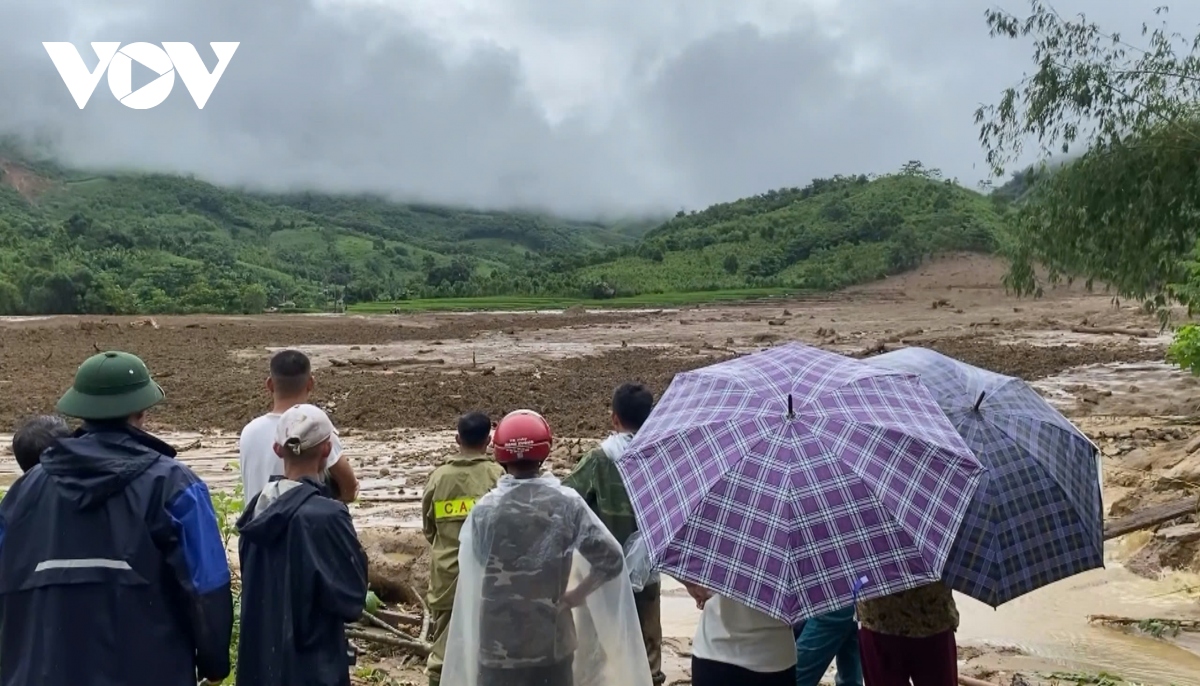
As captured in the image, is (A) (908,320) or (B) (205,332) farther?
(A) (908,320)

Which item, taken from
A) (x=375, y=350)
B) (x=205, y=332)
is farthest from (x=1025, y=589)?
(x=205, y=332)

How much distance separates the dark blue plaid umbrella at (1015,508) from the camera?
3146 millimetres

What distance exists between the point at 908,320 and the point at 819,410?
34.7 metres

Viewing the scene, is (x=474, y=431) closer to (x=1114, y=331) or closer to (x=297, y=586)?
(x=297, y=586)

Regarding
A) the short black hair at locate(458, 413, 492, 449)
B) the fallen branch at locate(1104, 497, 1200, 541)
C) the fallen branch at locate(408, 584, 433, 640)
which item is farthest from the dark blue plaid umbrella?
the fallen branch at locate(1104, 497, 1200, 541)

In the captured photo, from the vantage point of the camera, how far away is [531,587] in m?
3.22

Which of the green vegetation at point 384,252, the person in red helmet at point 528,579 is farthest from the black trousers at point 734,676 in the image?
the green vegetation at point 384,252

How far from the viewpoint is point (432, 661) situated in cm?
451

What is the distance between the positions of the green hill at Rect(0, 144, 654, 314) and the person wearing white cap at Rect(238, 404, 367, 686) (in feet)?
159

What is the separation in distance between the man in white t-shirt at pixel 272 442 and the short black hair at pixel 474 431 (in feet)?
2.04

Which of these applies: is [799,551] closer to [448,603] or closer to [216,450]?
[448,603]

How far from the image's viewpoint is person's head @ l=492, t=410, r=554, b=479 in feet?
10.5

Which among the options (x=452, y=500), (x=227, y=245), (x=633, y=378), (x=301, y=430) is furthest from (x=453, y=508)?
(x=227, y=245)

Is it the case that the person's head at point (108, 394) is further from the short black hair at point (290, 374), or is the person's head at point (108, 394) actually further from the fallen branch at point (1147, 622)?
the fallen branch at point (1147, 622)
